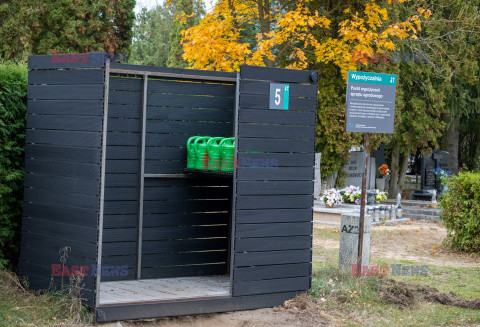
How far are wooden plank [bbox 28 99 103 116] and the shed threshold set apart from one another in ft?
6.60

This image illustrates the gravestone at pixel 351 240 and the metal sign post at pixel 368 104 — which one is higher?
the metal sign post at pixel 368 104

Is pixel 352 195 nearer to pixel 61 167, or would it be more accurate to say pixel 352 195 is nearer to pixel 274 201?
pixel 274 201

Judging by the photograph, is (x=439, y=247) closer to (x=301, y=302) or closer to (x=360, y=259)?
(x=360, y=259)

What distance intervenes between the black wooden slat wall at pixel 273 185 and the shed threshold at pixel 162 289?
47 centimetres

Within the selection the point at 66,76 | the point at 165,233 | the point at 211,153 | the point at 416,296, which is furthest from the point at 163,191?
the point at 416,296

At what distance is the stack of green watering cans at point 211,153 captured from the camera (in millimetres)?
7707

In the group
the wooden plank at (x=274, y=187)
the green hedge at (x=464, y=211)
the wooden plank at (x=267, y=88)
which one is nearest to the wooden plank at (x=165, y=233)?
the wooden plank at (x=274, y=187)

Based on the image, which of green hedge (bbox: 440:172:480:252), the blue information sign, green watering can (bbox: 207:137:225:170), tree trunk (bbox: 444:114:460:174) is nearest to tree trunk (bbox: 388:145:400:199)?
tree trunk (bbox: 444:114:460:174)

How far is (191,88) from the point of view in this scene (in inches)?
330

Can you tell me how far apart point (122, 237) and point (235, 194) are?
65.3 inches

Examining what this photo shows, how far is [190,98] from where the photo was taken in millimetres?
8398

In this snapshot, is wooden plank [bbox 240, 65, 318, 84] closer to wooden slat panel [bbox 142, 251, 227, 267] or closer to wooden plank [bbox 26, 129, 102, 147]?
wooden plank [bbox 26, 129, 102, 147]

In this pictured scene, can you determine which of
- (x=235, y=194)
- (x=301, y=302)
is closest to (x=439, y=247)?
(x=301, y=302)

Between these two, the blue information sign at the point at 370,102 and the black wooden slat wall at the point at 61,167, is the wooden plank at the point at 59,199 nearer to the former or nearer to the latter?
the black wooden slat wall at the point at 61,167
